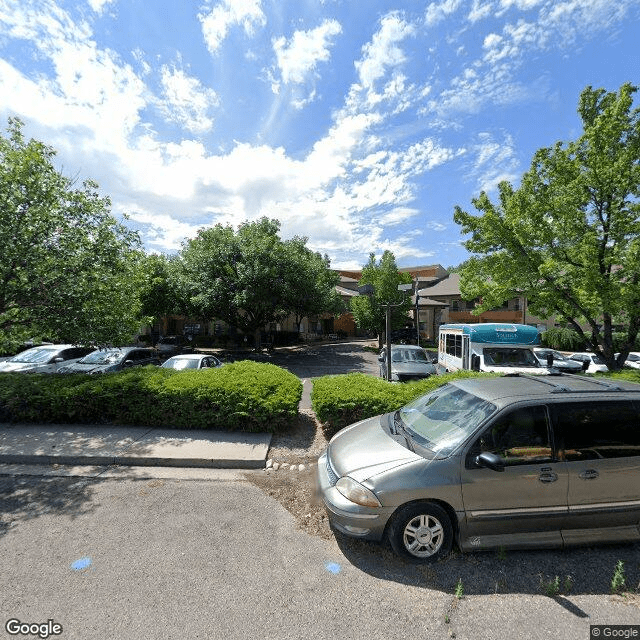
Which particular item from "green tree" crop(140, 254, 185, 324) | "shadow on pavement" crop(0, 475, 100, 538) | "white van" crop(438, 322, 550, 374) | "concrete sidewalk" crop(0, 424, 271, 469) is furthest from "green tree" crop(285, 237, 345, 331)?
"shadow on pavement" crop(0, 475, 100, 538)

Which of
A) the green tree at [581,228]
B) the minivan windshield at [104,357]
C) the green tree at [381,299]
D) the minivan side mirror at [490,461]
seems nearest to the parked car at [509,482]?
the minivan side mirror at [490,461]

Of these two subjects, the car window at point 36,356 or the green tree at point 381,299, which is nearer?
the car window at point 36,356

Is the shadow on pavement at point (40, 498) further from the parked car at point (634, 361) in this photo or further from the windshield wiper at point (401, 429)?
the parked car at point (634, 361)

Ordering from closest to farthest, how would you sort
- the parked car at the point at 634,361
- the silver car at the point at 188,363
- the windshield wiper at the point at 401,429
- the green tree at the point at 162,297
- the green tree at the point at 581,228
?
the windshield wiper at the point at 401,429 → the green tree at the point at 581,228 → the silver car at the point at 188,363 → the parked car at the point at 634,361 → the green tree at the point at 162,297

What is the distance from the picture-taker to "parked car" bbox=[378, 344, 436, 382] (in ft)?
36.1

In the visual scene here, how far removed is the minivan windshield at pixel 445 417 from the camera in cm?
345

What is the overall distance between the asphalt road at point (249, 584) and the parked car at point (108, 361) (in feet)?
23.6

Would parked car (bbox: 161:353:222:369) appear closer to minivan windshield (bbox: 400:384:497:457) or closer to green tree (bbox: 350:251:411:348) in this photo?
minivan windshield (bbox: 400:384:497:457)

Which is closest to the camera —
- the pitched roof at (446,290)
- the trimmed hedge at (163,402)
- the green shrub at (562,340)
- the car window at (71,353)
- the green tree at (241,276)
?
the trimmed hedge at (163,402)

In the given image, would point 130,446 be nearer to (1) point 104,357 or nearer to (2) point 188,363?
(2) point 188,363

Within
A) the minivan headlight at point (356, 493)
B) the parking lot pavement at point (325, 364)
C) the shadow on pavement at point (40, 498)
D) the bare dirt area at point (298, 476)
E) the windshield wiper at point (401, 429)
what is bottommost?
the parking lot pavement at point (325, 364)

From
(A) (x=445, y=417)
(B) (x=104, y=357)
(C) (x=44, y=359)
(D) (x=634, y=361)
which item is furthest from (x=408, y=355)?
(C) (x=44, y=359)

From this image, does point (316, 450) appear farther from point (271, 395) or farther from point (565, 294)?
point (565, 294)

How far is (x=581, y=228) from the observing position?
892 cm
